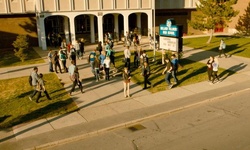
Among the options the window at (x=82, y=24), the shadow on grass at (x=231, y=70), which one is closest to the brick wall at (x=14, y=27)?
the window at (x=82, y=24)

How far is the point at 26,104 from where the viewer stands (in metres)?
14.0

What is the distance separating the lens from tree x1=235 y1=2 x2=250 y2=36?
39562 mm

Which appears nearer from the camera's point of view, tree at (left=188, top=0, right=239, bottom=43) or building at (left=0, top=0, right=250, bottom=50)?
building at (left=0, top=0, right=250, bottom=50)

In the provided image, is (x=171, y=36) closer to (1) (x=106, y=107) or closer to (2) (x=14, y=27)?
(1) (x=106, y=107)

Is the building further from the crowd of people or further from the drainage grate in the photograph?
the drainage grate

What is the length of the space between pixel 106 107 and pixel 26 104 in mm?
3922

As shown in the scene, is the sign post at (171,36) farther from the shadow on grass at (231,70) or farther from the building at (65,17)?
the building at (65,17)

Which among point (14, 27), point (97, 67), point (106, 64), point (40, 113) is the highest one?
point (14, 27)

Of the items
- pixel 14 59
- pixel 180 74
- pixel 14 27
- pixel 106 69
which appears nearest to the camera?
pixel 106 69

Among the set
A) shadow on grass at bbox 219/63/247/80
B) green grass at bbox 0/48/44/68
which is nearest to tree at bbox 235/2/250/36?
shadow on grass at bbox 219/63/247/80

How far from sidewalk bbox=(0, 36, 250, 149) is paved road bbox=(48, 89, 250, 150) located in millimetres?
A: 495

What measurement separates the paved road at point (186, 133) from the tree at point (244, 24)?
3011 centimetres

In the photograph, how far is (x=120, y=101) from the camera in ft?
46.2

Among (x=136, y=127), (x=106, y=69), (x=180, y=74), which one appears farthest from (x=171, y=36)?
(x=136, y=127)
